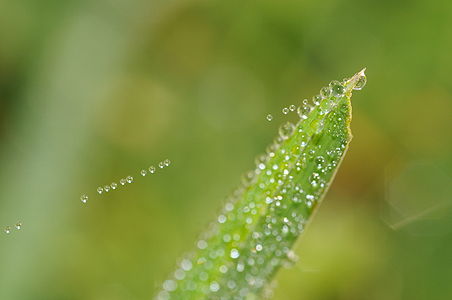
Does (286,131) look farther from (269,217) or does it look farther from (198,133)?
(198,133)

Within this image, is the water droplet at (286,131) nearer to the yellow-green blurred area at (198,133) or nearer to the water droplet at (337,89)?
the water droplet at (337,89)

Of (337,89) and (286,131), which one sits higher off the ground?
(337,89)

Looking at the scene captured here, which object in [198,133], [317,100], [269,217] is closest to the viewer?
[269,217]

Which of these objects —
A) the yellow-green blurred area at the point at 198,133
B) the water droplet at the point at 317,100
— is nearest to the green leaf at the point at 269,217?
the water droplet at the point at 317,100

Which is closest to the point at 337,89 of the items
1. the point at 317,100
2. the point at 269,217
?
the point at 317,100

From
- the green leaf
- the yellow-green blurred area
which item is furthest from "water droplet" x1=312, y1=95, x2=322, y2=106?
the yellow-green blurred area

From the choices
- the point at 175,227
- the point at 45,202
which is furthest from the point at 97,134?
the point at 175,227
